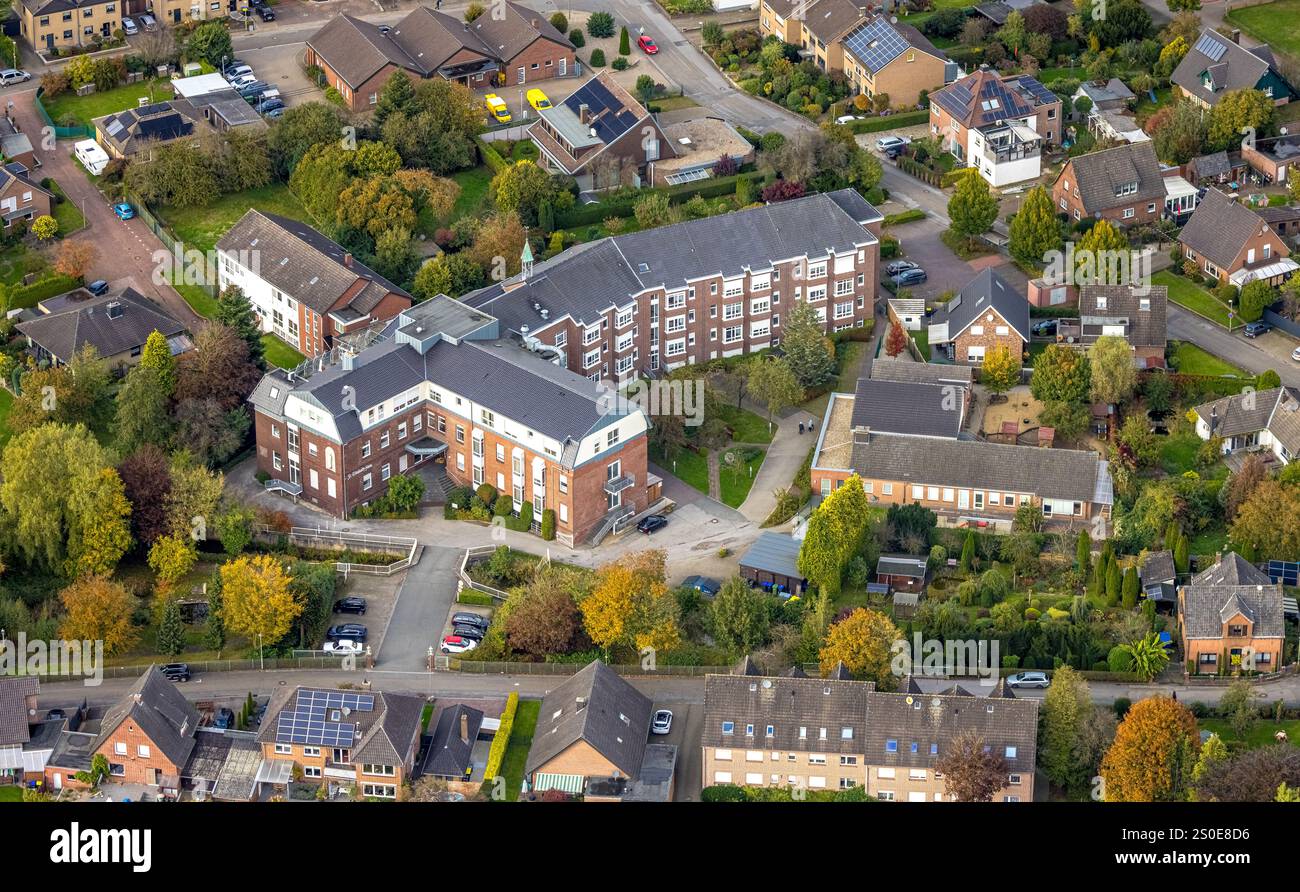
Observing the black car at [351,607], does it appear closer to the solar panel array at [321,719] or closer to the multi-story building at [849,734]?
the solar panel array at [321,719]

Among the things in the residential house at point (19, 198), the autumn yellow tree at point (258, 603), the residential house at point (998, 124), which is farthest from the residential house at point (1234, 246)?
the residential house at point (19, 198)

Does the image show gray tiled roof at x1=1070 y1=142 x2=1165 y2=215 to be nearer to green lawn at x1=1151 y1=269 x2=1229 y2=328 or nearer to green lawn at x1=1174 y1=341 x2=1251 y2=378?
green lawn at x1=1151 y1=269 x2=1229 y2=328

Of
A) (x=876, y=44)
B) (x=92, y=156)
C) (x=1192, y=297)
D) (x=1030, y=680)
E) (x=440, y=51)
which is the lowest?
(x=1030, y=680)

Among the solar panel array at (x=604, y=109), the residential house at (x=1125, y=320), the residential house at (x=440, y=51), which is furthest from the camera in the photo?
the residential house at (x=440, y=51)

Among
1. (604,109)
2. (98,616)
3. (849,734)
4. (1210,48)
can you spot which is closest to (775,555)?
(849,734)

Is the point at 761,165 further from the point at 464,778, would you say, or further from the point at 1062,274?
the point at 464,778

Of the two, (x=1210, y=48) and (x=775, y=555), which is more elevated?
(x=1210, y=48)

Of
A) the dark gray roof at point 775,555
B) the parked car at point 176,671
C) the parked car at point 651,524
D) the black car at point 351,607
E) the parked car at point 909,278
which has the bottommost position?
the parked car at point 176,671

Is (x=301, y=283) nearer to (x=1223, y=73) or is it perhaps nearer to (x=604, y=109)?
(x=604, y=109)
